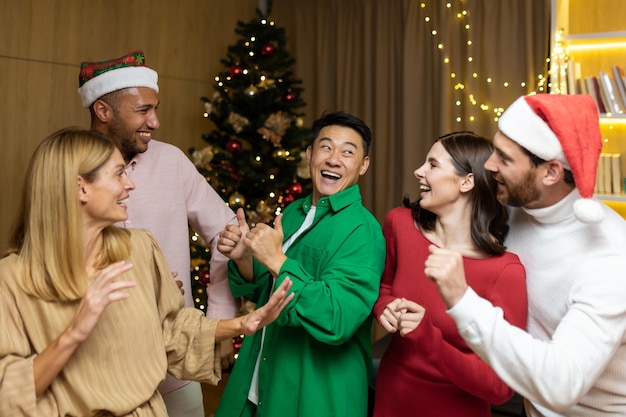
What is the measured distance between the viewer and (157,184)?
8.54 feet

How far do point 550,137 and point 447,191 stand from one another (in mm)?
400

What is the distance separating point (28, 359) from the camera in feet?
5.50

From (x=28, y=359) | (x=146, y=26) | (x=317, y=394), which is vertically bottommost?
(x=317, y=394)

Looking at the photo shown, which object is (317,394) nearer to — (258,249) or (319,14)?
(258,249)

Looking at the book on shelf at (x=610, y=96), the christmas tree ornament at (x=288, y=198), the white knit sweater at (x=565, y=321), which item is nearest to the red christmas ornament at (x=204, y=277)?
the christmas tree ornament at (x=288, y=198)

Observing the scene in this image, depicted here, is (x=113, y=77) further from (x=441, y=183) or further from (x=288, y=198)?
(x=288, y=198)

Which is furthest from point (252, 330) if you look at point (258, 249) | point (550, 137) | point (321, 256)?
point (550, 137)

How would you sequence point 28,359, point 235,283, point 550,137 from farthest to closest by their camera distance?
point 235,283 → point 550,137 → point 28,359

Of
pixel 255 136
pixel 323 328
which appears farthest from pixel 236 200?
pixel 323 328

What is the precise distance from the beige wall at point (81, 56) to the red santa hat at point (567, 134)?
3291 mm

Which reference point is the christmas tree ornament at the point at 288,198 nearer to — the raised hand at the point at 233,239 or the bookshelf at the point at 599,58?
the bookshelf at the point at 599,58

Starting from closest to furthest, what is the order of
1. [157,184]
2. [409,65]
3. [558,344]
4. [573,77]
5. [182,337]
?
[558,344], [182,337], [157,184], [573,77], [409,65]

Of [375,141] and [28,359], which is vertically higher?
[375,141]

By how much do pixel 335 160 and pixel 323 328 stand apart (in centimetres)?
63
